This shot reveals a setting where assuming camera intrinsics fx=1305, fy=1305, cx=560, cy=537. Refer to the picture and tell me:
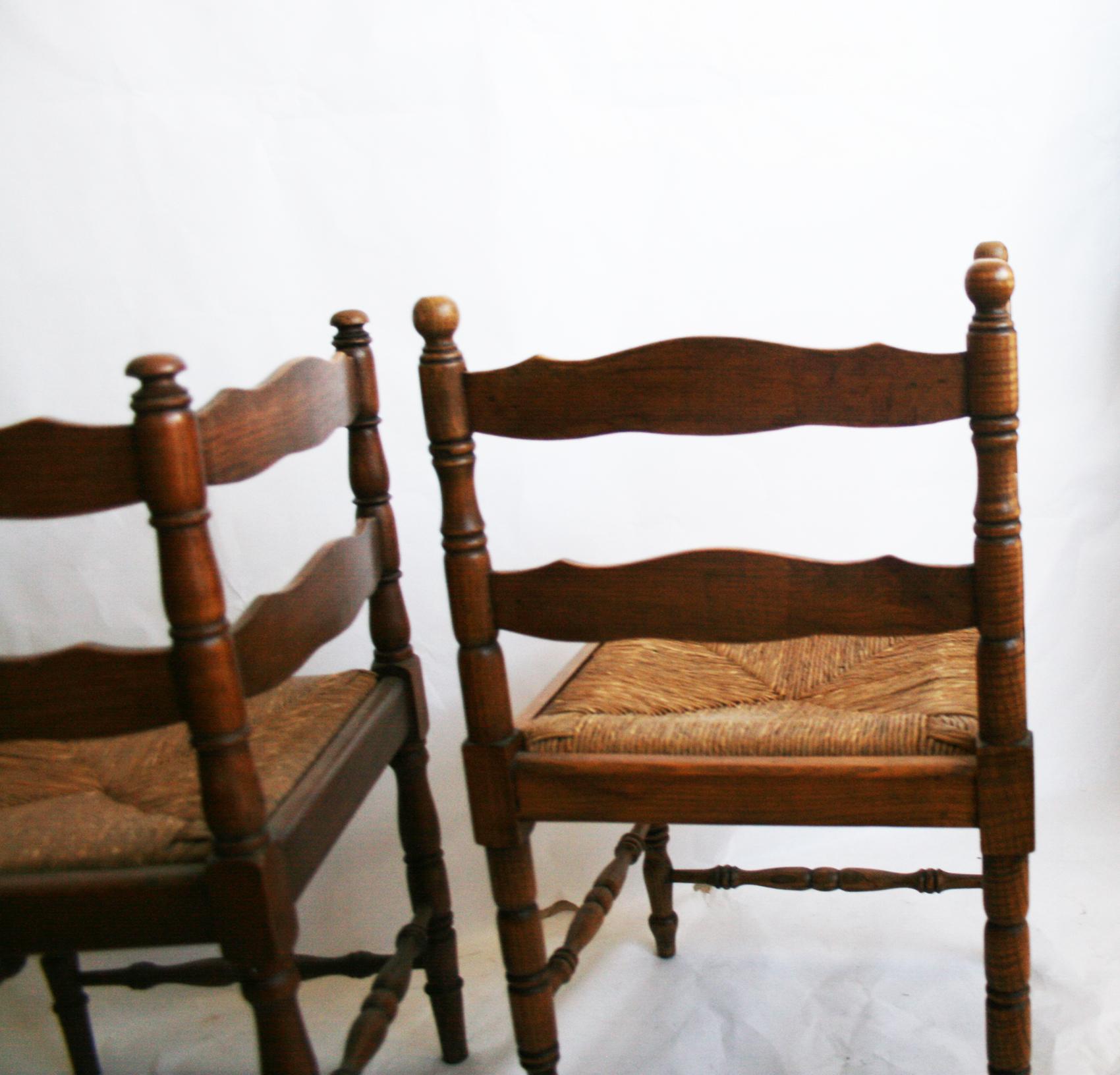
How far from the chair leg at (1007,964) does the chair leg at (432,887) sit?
633mm

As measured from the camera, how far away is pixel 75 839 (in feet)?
3.62

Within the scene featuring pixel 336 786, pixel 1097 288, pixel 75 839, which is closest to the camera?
pixel 75 839

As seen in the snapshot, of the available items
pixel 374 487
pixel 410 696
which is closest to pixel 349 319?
pixel 374 487

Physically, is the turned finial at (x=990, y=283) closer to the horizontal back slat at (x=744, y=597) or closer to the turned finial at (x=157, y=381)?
the horizontal back slat at (x=744, y=597)

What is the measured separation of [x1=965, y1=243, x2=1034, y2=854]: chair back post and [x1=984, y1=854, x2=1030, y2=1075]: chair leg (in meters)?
0.04

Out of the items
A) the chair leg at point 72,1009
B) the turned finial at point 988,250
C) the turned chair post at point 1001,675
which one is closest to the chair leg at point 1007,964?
the turned chair post at point 1001,675

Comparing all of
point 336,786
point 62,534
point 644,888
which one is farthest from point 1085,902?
point 62,534

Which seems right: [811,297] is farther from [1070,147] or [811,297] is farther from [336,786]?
[336,786]

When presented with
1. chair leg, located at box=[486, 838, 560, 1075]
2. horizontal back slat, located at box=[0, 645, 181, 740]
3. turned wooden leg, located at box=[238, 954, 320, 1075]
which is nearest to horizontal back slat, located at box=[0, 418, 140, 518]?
horizontal back slat, located at box=[0, 645, 181, 740]

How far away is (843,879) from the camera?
165 cm

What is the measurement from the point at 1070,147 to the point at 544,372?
45.7 inches

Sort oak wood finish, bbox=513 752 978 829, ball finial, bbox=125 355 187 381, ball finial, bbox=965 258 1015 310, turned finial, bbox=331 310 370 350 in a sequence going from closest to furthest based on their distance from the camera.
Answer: ball finial, bbox=125 355 187 381, ball finial, bbox=965 258 1015 310, oak wood finish, bbox=513 752 978 829, turned finial, bbox=331 310 370 350

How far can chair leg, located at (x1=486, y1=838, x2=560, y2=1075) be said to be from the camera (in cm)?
129

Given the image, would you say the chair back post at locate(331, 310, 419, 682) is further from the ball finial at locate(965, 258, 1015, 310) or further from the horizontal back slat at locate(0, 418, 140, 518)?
the ball finial at locate(965, 258, 1015, 310)
